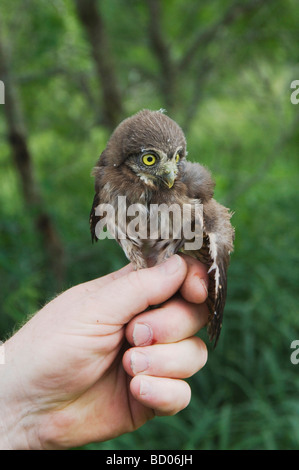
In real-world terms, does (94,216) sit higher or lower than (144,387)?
higher

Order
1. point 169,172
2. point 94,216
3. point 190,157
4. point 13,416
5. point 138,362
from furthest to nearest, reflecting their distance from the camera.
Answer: point 190,157, point 94,216, point 13,416, point 138,362, point 169,172

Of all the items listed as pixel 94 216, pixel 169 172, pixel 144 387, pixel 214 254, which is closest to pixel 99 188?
pixel 94 216

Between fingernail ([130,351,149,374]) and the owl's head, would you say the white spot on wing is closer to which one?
the owl's head

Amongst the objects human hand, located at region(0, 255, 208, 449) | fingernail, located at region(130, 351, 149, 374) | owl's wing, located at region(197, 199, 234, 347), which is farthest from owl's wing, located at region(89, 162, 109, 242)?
fingernail, located at region(130, 351, 149, 374)

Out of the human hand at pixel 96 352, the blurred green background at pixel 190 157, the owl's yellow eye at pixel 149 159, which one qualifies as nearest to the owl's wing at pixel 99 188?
the owl's yellow eye at pixel 149 159

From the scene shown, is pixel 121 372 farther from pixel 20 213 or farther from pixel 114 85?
pixel 114 85

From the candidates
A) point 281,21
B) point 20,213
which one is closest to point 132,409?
point 20,213

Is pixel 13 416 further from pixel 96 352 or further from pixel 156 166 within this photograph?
pixel 156 166

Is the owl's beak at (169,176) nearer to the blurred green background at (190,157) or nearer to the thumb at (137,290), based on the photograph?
the thumb at (137,290)
